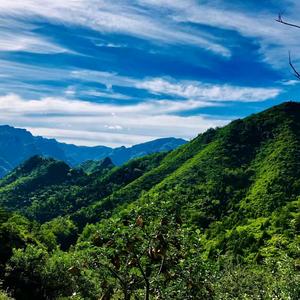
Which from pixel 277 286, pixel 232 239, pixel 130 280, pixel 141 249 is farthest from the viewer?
pixel 232 239

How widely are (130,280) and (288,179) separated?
572 feet

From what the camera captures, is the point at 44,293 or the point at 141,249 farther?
the point at 44,293

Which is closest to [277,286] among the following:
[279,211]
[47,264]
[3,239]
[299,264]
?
[299,264]

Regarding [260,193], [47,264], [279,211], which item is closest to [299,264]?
[47,264]

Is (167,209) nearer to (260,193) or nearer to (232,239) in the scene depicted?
(232,239)

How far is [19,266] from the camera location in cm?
7150

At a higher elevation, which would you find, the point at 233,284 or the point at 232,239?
the point at 233,284

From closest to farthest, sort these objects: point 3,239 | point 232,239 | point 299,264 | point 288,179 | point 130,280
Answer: point 130,280
point 299,264
point 3,239
point 232,239
point 288,179

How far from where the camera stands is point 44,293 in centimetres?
6944

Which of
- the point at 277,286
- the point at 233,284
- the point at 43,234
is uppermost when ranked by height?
the point at 277,286

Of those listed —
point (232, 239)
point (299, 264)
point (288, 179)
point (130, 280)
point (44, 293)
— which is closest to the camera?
point (130, 280)

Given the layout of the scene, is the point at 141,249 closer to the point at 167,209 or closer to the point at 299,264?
the point at 167,209

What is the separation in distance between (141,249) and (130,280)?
258 cm

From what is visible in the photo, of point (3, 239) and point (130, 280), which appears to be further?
point (3, 239)
